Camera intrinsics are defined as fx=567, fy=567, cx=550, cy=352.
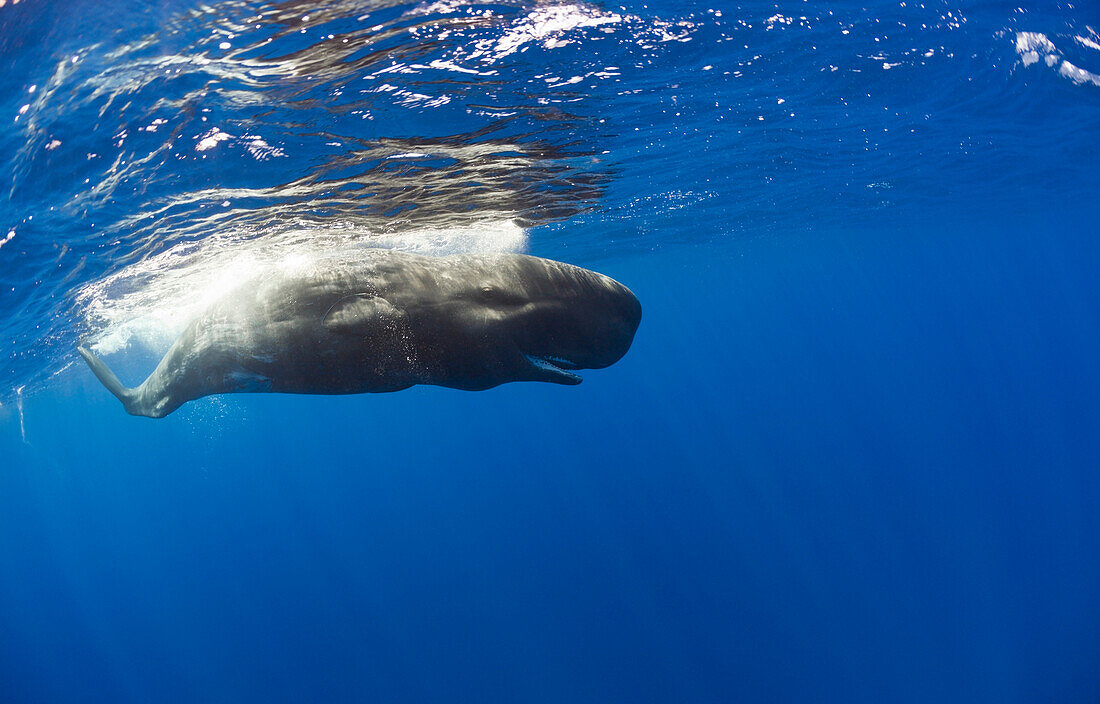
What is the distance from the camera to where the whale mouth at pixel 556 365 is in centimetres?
342

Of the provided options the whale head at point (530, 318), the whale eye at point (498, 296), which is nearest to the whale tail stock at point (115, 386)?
the whale head at point (530, 318)

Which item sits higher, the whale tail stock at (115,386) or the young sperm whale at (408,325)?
the young sperm whale at (408,325)

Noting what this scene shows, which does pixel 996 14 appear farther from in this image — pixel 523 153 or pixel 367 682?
pixel 367 682

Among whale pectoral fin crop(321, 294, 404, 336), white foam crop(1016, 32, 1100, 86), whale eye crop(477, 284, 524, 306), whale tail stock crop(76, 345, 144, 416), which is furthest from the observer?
white foam crop(1016, 32, 1100, 86)

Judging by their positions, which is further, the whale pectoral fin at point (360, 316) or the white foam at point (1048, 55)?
the white foam at point (1048, 55)

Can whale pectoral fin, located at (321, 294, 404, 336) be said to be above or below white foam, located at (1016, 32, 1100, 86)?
above

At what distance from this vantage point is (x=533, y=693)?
112 feet

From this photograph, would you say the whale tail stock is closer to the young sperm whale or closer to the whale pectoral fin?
the young sperm whale

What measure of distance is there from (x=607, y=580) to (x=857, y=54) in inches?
1403

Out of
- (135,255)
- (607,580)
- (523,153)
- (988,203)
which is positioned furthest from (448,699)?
(988,203)

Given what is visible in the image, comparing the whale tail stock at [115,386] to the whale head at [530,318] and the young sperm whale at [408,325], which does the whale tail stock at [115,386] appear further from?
the whale head at [530,318]

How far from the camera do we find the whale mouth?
3.42m

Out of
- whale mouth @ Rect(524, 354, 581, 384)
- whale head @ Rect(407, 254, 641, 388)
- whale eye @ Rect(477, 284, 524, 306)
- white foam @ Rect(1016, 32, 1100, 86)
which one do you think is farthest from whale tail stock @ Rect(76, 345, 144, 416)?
white foam @ Rect(1016, 32, 1100, 86)

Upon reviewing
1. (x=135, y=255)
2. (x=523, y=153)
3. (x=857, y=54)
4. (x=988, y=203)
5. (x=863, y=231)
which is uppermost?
(x=857, y=54)
